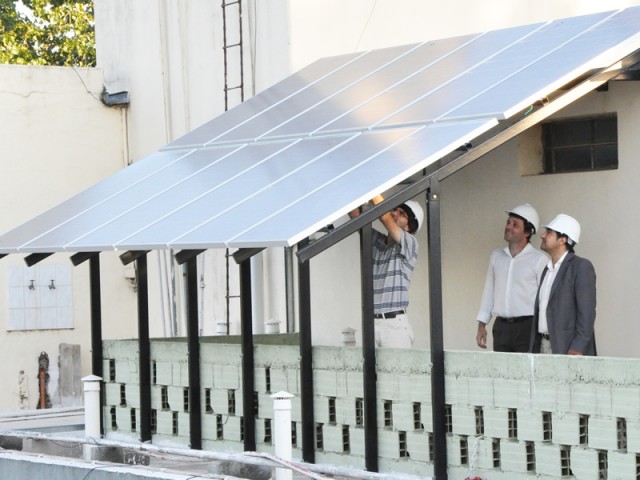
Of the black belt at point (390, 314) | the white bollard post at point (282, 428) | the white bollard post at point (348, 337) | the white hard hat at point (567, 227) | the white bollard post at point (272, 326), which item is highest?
the white hard hat at point (567, 227)

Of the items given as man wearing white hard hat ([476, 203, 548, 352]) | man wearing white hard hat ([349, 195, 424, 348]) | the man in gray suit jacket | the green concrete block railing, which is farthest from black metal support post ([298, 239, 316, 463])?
man wearing white hard hat ([476, 203, 548, 352])

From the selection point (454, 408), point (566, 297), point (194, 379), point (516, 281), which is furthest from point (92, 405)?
point (566, 297)

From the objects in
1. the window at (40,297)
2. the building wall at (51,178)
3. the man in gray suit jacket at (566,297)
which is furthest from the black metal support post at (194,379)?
the window at (40,297)

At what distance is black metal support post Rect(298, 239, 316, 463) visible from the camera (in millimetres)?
10312

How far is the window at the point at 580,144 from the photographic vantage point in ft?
40.4

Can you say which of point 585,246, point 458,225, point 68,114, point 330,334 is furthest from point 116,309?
point 585,246

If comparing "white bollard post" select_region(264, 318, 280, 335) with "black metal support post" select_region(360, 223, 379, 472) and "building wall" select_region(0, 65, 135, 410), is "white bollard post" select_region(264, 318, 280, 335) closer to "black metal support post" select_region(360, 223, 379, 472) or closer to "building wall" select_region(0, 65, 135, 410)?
"building wall" select_region(0, 65, 135, 410)

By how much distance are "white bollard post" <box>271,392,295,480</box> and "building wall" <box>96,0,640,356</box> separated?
3.52m

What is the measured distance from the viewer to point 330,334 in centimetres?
1455

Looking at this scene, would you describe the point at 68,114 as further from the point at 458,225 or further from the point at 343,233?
the point at 343,233

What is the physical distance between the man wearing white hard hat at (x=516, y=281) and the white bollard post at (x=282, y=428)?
2586 millimetres

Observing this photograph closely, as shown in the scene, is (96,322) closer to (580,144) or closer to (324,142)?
(324,142)

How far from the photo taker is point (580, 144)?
1259 centimetres

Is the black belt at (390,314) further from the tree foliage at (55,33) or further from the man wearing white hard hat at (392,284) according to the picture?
the tree foliage at (55,33)
